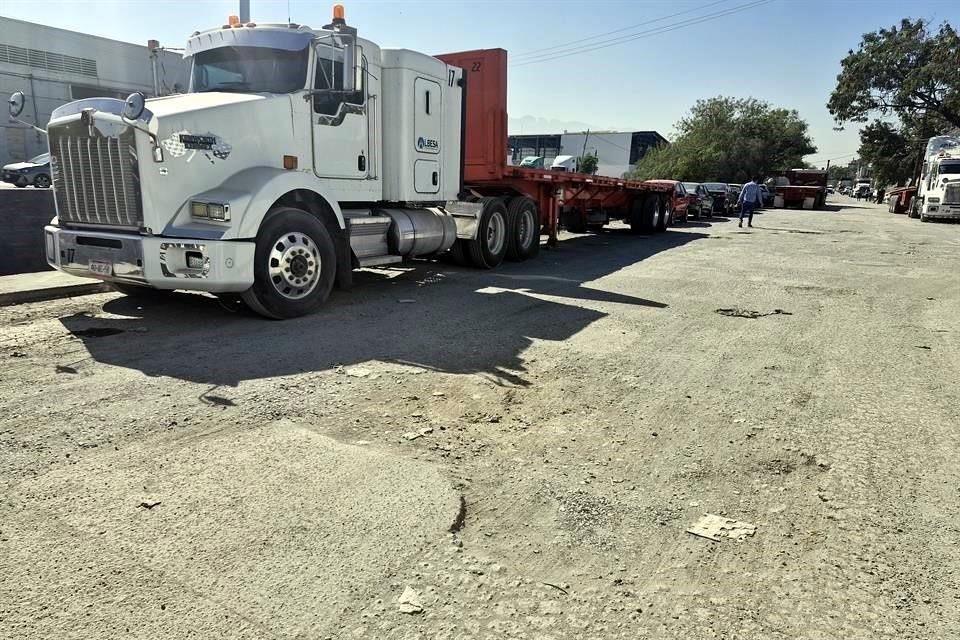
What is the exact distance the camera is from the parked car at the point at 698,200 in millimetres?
27617

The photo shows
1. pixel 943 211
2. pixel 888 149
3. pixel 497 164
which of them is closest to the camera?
Answer: pixel 497 164

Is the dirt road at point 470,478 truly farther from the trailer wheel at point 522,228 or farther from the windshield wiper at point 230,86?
the trailer wheel at point 522,228

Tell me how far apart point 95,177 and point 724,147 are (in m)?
65.7

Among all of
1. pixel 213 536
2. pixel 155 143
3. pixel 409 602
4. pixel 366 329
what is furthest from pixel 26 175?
pixel 409 602

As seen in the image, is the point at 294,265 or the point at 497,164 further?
the point at 497,164

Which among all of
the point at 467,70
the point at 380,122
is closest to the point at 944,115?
the point at 467,70

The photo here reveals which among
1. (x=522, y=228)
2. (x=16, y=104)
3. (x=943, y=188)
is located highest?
(x=16, y=104)

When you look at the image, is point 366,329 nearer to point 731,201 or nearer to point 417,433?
point 417,433

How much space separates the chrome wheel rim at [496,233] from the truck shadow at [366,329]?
59.8 inches

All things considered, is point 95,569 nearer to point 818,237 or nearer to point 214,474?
point 214,474

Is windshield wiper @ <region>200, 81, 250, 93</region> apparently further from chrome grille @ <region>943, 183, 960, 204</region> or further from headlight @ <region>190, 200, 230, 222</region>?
chrome grille @ <region>943, 183, 960, 204</region>

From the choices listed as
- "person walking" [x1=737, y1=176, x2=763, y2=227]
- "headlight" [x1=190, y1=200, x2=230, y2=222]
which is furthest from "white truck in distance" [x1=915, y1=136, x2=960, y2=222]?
"headlight" [x1=190, y1=200, x2=230, y2=222]

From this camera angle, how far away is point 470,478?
318 cm

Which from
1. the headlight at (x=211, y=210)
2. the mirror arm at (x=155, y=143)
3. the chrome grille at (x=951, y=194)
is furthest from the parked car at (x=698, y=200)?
the mirror arm at (x=155, y=143)
